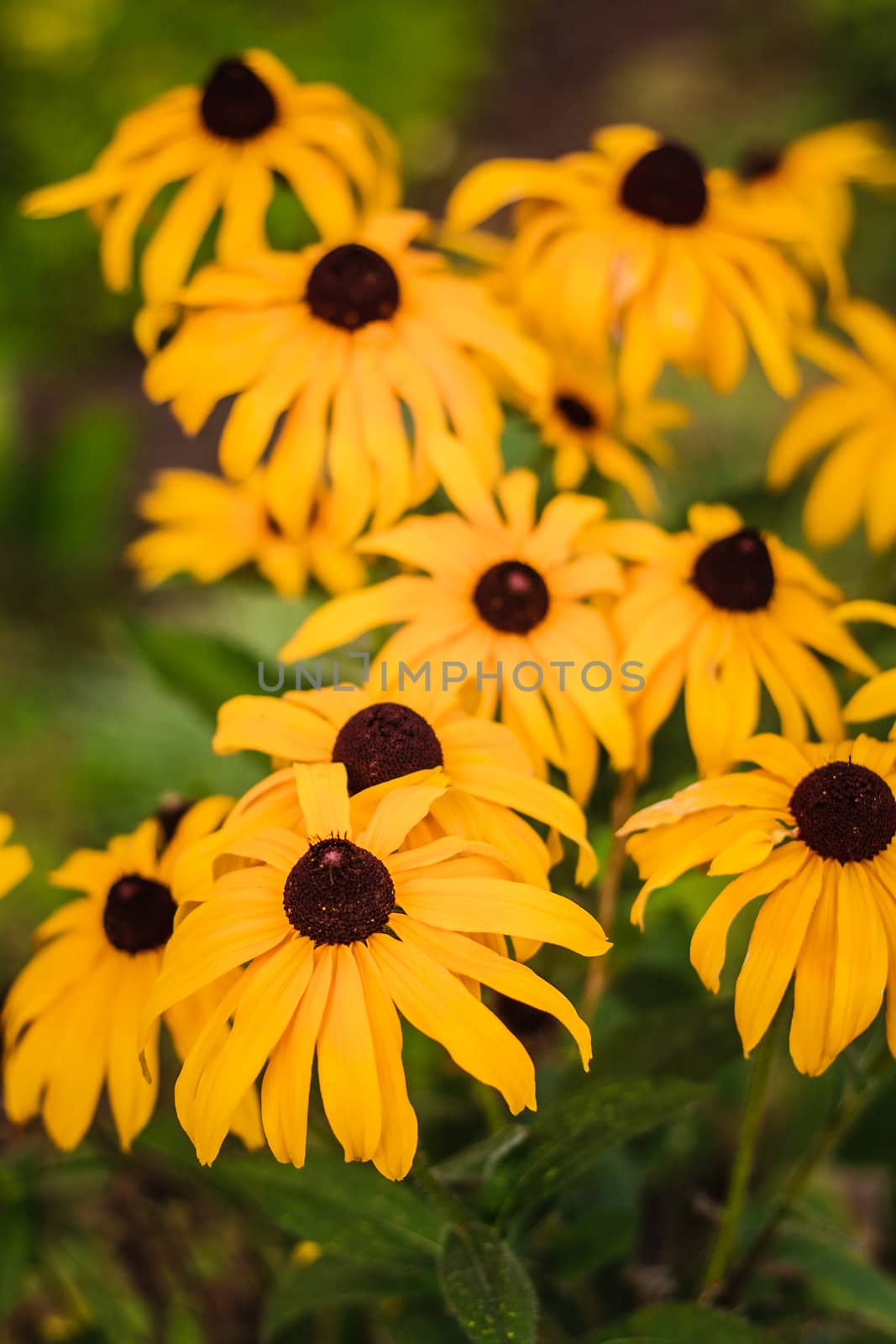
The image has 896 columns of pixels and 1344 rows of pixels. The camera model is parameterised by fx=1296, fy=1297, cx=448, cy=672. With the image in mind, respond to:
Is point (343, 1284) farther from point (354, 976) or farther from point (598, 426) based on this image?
point (598, 426)

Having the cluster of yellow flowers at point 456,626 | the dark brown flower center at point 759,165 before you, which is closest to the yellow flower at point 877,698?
the cluster of yellow flowers at point 456,626

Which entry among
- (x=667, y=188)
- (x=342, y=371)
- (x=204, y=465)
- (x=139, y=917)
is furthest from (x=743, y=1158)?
(x=204, y=465)

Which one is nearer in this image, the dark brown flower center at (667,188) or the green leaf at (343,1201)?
the green leaf at (343,1201)

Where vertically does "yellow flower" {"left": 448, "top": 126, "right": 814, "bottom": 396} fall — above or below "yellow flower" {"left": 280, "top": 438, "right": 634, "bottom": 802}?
above

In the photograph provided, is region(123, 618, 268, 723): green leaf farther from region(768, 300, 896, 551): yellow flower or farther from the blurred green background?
region(768, 300, 896, 551): yellow flower

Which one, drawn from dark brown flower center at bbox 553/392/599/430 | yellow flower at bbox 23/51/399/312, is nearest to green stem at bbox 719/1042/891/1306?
dark brown flower center at bbox 553/392/599/430

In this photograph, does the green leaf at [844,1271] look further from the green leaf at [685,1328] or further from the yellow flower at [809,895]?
Result: the yellow flower at [809,895]

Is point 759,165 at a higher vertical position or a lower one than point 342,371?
higher
